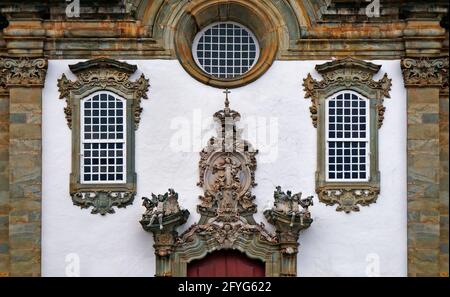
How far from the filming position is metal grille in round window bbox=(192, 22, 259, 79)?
37.3 metres

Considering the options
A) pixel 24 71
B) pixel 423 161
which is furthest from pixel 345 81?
pixel 24 71

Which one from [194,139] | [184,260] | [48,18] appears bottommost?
[184,260]

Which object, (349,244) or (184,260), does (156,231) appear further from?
(349,244)

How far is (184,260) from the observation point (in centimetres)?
3638

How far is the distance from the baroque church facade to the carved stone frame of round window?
43mm

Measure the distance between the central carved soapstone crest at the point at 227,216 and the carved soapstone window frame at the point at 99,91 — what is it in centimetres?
76

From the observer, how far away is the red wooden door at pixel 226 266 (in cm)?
3647

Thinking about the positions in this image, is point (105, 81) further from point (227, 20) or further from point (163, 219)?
point (163, 219)

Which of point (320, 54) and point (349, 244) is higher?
point (320, 54)

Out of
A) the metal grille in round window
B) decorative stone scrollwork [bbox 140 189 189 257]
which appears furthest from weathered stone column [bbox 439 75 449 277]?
decorative stone scrollwork [bbox 140 189 189 257]

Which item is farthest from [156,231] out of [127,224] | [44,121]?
[44,121]

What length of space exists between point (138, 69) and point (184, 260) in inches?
156

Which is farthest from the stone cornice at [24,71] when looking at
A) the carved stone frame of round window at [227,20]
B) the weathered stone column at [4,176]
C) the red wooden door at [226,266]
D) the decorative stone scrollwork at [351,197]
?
the decorative stone scrollwork at [351,197]

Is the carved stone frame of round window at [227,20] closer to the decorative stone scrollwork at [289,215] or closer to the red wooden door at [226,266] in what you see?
the decorative stone scrollwork at [289,215]
